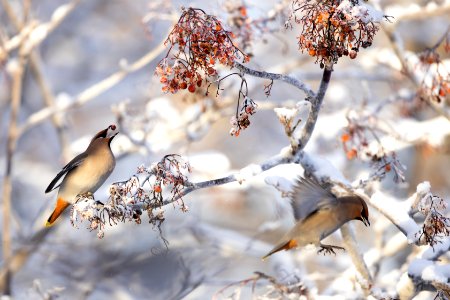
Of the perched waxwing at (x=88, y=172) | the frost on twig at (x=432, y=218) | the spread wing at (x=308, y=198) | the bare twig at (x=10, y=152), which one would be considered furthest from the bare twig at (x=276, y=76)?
the bare twig at (x=10, y=152)

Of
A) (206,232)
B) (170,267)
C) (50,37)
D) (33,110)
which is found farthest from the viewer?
(50,37)

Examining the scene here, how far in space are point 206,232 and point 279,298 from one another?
3.31 metres

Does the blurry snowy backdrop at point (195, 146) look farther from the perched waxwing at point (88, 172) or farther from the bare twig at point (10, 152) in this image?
the perched waxwing at point (88, 172)

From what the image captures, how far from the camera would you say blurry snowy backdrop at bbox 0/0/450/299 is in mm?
5164

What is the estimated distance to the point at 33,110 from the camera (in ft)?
37.6

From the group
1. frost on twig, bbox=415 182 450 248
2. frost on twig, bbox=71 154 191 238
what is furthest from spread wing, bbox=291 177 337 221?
frost on twig, bbox=71 154 191 238

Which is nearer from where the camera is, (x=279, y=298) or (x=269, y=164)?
(x=269, y=164)

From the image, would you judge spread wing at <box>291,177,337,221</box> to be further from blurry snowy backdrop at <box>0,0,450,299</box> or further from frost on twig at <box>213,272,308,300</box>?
frost on twig at <box>213,272,308,300</box>

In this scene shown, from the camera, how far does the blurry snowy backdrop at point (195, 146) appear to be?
516cm

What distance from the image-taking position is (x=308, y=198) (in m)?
4.08

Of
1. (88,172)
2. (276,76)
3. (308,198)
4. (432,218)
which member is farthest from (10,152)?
(432,218)

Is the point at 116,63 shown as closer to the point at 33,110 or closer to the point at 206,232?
the point at 33,110

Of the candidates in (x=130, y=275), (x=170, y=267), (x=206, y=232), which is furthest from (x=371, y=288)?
(x=170, y=267)

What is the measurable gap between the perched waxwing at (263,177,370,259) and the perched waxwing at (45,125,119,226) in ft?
3.48
